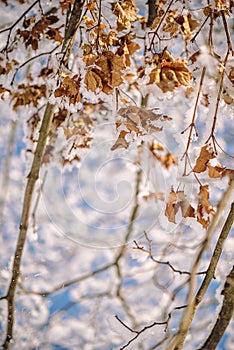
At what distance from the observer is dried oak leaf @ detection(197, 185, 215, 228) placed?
0.91 metres

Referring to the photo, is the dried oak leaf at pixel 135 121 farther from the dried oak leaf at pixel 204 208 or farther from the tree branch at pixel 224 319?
the tree branch at pixel 224 319

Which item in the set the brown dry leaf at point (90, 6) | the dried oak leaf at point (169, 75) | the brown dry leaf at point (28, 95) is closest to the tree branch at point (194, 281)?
the dried oak leaf at point (169, 75)

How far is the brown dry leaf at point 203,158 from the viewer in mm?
890

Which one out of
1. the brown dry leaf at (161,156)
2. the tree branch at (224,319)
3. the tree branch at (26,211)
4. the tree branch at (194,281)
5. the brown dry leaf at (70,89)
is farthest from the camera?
the brown dry leaf at (161,156)

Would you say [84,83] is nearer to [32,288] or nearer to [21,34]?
[21,34]

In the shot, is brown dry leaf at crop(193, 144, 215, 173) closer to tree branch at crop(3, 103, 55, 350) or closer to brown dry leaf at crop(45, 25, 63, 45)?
tree branch at crop(3, 103, 55, 350)

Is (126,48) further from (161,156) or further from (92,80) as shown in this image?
(161,156)

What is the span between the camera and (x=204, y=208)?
3.04ft

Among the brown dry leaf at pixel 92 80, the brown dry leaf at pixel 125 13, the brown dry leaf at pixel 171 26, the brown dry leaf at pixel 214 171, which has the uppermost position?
the brown dry leaf at pixel 125 13

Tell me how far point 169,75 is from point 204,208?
31cm

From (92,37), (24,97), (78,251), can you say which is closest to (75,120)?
(24,97)

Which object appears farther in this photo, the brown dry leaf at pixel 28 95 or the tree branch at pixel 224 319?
the brown dry leaf at pixel 28 95

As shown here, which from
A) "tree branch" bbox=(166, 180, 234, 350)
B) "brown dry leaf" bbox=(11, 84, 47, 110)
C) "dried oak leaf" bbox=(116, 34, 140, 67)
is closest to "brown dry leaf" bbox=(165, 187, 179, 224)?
"tree branch" bbox=(166, 180, 234, 350)

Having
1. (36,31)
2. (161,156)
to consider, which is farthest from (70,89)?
(161,156)
